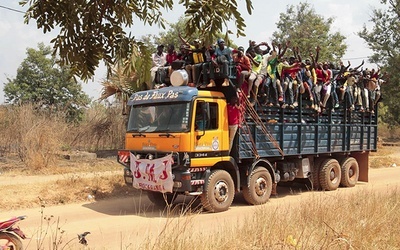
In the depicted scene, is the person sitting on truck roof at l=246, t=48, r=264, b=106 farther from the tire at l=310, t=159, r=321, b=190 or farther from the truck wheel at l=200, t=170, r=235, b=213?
the tire at l=310, t=159, r=321, b=190

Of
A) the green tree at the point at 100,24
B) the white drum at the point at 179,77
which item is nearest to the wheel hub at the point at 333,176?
the white drum at the point at 179,77

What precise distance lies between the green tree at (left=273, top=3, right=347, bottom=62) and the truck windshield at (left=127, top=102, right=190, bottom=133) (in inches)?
698

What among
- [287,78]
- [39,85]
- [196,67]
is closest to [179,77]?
[196,67]

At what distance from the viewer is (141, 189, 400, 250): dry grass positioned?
4.69m

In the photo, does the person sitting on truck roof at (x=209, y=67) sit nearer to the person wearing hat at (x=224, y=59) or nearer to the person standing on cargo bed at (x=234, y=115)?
the person wearing hat at (x=224, y=59)

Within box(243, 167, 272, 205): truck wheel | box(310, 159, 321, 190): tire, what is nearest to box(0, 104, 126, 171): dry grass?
box(243, 167, 272, 205): truck wheel

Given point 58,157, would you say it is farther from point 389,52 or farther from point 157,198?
point 389,52

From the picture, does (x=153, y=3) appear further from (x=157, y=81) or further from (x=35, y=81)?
(x=35, y=81)

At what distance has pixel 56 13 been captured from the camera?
2.79 meters

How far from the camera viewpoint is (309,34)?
91.5 ft

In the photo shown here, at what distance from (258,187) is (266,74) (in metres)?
2.57

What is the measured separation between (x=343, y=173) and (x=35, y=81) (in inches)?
633

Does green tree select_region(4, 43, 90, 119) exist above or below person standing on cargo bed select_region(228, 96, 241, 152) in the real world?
above

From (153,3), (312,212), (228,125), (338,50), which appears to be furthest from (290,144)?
(338,50)
